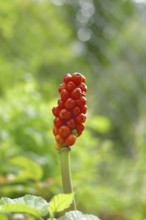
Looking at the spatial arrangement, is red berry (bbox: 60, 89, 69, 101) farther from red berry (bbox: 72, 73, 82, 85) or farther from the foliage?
the foliage

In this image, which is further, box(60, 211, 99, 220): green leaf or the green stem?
the green stem

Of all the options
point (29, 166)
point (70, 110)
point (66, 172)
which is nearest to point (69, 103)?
point (70, 110)

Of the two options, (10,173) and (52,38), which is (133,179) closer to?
(10,173)

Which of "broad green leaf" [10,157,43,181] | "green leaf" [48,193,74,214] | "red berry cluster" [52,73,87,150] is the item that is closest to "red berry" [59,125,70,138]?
"red berry cluster" [52,73,87,150]

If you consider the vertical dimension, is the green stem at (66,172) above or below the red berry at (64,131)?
below

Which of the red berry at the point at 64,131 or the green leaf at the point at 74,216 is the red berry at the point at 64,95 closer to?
the red berry at the point at 64,131

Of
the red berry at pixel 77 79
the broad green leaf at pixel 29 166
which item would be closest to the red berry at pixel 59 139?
the red berry at pixel 77 79

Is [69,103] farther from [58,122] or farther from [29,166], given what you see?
[29,166]
